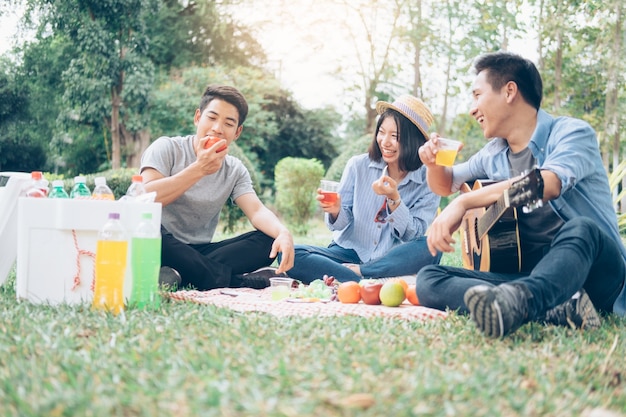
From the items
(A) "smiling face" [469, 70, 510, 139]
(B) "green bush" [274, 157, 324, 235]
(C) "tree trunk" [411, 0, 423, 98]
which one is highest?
(C) "tree trunk" [411, 0, 423, 98]

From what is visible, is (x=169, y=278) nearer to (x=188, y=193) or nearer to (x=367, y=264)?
(x=188, y=193)

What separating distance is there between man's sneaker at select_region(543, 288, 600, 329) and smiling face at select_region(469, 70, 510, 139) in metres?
0.95

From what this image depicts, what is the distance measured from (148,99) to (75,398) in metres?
15.9

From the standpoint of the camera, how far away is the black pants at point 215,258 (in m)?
3.83

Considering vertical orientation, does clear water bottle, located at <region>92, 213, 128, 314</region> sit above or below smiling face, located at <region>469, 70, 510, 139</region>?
below

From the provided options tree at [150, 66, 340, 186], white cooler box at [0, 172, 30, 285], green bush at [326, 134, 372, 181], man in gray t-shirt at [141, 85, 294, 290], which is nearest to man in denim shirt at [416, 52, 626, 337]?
man in gray t-shirt at [141, 85, 294, 290]

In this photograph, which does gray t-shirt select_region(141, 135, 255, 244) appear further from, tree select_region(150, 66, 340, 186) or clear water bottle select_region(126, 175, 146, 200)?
tree select_region(150, 66, 340, 186)

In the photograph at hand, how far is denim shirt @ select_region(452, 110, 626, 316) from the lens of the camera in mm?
2787

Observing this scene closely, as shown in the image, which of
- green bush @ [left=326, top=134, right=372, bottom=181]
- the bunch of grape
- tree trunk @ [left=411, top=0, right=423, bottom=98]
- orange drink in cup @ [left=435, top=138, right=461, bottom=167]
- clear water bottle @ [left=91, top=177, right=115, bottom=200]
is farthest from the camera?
tree trunk @ [left=411, top=0, right=423, bottom=98]

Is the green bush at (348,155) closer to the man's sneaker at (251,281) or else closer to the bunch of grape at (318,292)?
the man's sneaker at (251,281)

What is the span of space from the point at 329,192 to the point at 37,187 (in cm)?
171

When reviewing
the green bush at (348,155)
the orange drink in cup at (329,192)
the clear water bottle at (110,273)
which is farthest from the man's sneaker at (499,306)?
the green bush at (348,155)

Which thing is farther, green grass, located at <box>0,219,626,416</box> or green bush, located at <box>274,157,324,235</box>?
green bush, located at <box>274,157,324,235</box>

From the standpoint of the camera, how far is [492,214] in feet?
10.1
